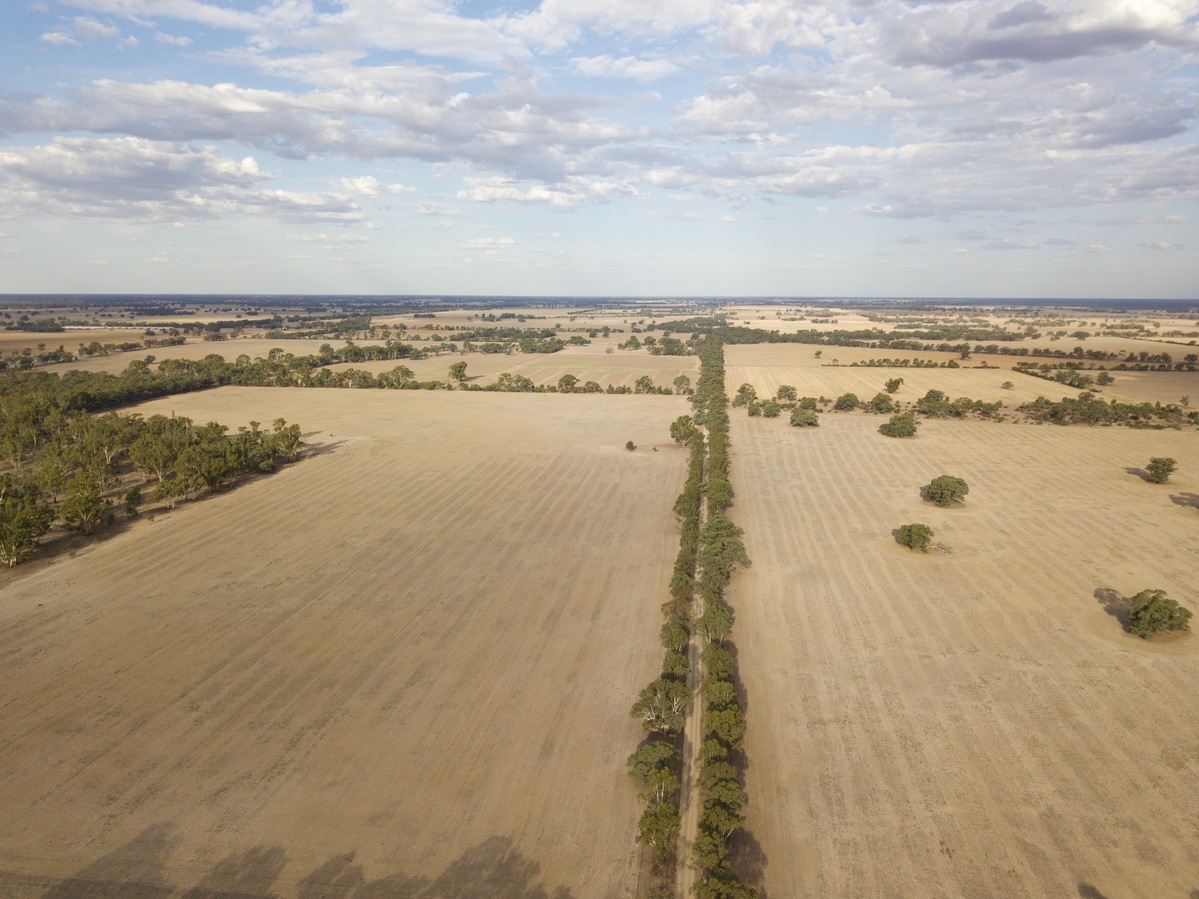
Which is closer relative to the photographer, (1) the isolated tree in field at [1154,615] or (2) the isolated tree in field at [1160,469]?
(1) the isolated tree in field at [1154,615]

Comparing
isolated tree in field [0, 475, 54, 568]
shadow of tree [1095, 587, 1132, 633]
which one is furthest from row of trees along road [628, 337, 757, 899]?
isolated tree in field [0, 475, 54, 568]

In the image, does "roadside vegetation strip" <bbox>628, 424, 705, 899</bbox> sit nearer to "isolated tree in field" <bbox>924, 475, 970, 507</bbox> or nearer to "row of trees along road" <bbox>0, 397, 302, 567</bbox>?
"isolated tree in field" <bbox>924, 475, 970, 507</bbox>

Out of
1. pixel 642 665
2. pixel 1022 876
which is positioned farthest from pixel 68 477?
pixel 1022 876

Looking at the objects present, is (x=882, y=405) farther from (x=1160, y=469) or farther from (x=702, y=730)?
(x=702, y=730)

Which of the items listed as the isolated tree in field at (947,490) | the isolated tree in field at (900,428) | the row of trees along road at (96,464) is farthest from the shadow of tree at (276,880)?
the isolated tree in field at (900,428)

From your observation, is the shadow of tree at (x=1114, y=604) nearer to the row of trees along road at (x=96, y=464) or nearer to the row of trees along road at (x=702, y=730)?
the row of trees along road at (x=702, y=730)

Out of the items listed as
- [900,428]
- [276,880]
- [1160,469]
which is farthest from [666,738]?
[900,428]

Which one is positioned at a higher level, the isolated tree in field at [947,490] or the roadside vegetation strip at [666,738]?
the isolated tree in field at [947,490]
